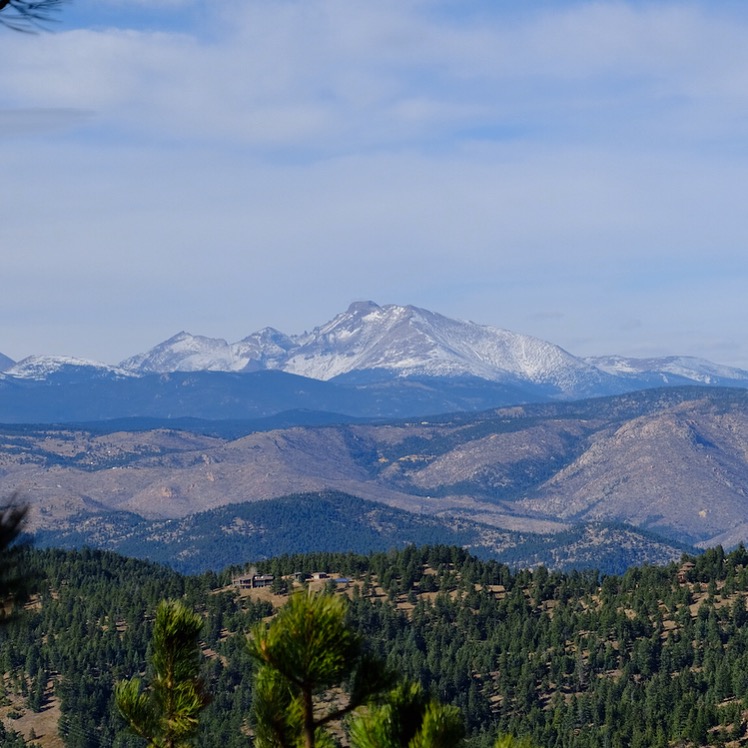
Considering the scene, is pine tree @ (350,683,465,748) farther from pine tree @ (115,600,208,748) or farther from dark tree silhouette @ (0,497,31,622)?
dark tree silhouette @ (0,497,31,622)

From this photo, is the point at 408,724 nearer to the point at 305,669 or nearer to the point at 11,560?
the point at 305,669

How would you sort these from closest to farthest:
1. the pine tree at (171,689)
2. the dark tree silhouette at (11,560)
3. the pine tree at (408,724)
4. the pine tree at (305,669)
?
the dark tree silhouette at (11,560)
the pine tree at (305,669)
the pine tree at (408,724)
the pine tree at (171,689)

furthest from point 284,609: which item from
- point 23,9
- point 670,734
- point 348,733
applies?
point 670,734

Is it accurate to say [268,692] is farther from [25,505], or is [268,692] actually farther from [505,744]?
[25,505]

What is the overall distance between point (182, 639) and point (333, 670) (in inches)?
342

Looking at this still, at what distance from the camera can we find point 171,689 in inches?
1436

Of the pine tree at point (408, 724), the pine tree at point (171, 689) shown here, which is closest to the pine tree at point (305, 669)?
the pine tree at point (408, 724)

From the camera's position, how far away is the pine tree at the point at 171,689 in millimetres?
35844

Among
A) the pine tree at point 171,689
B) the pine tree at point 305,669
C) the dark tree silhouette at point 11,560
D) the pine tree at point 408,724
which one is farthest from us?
the pine tree at point 171,689

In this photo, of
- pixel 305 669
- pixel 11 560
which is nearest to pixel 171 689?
pixel 305 669

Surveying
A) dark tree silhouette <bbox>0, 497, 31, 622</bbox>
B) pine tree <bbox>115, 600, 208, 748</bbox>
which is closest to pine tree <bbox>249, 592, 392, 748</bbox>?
pine tree <bbox>115, 600, 208, 748</bbox>

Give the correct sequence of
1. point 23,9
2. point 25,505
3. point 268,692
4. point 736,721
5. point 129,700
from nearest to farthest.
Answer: point 25,505, point 23,9, point 268,692, point 129,700, point 736,721

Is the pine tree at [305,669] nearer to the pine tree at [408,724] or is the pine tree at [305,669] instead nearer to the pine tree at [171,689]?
the pine tree at [408,724]

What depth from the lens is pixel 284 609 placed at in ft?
96.5
